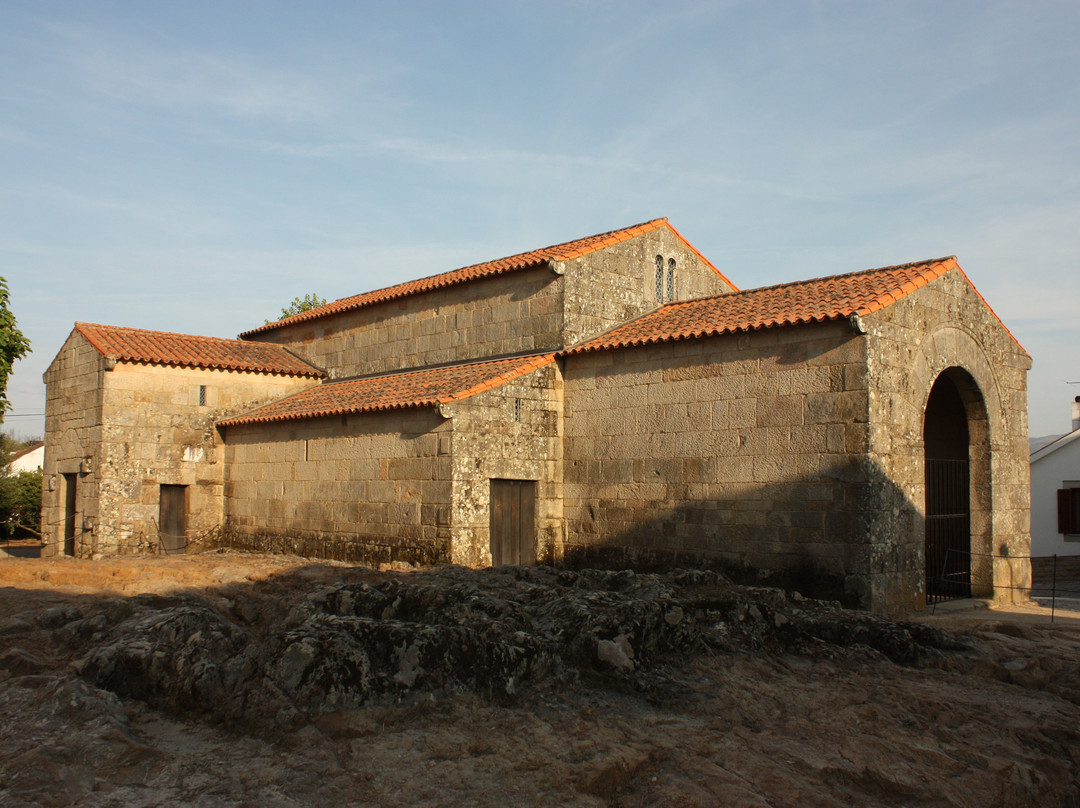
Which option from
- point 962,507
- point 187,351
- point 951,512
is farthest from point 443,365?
point 962,507

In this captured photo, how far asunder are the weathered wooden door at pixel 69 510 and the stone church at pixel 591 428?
5 cm

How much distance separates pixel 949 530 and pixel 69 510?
1765 cm

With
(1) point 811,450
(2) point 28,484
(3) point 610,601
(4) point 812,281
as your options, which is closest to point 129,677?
(3) point 610,601

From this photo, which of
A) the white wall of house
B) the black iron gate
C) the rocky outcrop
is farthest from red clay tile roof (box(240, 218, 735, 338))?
the white wall of house

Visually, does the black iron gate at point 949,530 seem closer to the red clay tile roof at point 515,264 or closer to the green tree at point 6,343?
the red clay tile roof at point 515,264

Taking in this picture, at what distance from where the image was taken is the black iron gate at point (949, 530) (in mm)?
14867

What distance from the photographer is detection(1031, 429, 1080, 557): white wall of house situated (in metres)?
22.6

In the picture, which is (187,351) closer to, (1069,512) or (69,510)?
(69,510)

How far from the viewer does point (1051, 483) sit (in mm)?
23000

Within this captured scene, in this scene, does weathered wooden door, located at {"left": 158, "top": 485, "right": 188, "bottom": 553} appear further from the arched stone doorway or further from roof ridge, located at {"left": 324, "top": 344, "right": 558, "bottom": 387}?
the arched stone doorway

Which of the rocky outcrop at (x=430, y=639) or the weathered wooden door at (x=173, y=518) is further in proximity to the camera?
the weathered wooden door at (x=173, y=518)

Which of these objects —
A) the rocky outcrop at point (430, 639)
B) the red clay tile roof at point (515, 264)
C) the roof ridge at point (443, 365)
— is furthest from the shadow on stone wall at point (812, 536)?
the red clay tile roof at point (515, 264)

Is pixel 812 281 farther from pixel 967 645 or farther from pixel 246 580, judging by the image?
pixel 246 580

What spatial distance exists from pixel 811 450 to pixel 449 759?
7.77 meters
